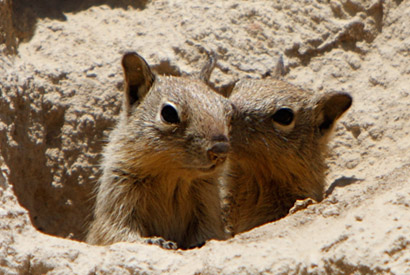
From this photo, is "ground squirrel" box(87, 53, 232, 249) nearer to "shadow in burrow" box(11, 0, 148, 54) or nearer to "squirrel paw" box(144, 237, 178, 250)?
"squirrel paw" box(144, 237, 178, 250)

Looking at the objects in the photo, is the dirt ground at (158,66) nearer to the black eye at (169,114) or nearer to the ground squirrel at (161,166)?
the ground squirrel at (161,166)

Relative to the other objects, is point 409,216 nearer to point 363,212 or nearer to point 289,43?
point 363,212

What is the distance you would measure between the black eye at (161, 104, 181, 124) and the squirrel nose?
0.54m

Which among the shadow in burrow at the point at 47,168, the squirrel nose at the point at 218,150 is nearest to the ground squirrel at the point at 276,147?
the squirrel nose at the point at 218,150

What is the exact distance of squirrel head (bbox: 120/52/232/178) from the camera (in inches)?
201

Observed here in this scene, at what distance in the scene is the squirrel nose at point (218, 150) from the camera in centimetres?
497

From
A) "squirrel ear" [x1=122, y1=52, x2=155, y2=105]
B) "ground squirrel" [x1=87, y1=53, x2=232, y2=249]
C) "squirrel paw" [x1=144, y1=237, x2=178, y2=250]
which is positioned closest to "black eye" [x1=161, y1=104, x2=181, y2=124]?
"ground squirrel" [x1=87, y1=53, x2=232, y2=249]

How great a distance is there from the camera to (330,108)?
6.48 meters

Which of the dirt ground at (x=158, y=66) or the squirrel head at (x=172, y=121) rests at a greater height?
the dirt ground at (x=158, y=66)

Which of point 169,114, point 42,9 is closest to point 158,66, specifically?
point 42,9

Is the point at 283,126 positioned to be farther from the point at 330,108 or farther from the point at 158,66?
the point at 158,66

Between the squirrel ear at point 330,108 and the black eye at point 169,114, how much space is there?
158 cm

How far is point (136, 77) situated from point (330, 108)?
1.81m

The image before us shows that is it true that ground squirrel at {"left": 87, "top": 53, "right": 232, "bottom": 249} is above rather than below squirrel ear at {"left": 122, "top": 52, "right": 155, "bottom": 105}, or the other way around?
below
